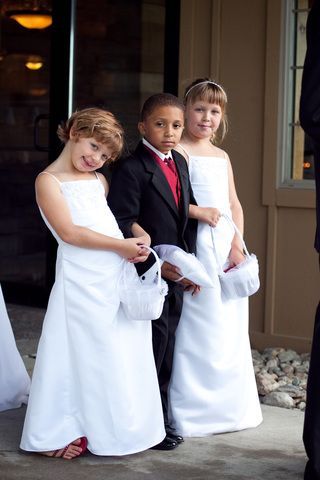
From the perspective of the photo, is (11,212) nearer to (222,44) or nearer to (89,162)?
(222,44)

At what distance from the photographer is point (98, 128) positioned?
424cm

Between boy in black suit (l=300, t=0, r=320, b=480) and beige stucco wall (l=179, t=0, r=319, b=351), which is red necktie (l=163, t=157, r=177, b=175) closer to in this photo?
boy in black suit (l=300, t=0, r=320, b=480)

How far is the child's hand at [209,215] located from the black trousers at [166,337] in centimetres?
31

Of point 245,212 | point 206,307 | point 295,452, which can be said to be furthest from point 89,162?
point 245,212

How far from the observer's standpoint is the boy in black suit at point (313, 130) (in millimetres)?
3650

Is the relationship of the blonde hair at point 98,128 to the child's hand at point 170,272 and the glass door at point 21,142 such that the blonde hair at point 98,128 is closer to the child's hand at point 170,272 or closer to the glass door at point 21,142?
the child's hand at point 170,272

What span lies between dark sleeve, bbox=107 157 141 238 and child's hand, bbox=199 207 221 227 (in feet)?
1.15

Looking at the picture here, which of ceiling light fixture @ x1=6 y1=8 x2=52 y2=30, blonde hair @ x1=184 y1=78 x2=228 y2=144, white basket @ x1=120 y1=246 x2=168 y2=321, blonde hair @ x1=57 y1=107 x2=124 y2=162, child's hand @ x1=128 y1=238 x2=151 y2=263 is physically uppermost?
ceiling light fixture @ x1=6 y1=8 x2=52 y2=30

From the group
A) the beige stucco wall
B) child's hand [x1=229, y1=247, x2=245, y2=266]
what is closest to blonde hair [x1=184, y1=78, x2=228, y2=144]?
child's hand [x1=229, y1=247, x2=245, y2=266]

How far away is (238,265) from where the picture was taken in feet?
15.5

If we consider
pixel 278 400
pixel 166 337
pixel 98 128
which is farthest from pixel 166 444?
pixel 98 128

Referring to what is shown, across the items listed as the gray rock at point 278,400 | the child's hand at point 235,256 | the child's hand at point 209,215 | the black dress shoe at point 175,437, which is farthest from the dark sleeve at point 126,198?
the gray rock at point 278,400

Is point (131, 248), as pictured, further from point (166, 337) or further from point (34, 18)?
point (34, 18)

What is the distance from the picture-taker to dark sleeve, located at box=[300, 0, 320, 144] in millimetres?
3645
